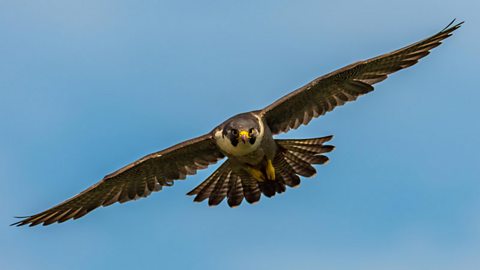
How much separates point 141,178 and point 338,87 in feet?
11.4

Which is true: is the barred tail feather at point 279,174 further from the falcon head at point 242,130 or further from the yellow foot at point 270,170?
the falcon head at point 242,130

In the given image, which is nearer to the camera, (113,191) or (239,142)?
(239,142)

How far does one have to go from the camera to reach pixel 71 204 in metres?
18.8

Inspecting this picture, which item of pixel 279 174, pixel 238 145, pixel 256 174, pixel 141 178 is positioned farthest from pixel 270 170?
pixel 141 178

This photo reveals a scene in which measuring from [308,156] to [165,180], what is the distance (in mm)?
2342

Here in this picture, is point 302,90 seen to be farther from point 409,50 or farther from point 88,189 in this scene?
point 88,189

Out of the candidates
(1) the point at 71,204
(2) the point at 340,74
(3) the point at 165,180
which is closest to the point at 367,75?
(2) the point at 340,74

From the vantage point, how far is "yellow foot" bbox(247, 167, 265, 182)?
18438 mm

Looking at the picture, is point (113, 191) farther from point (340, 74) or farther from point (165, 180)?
point (340, 74)

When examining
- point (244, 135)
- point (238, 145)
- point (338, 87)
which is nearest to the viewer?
point (244, 135)

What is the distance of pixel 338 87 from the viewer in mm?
18312

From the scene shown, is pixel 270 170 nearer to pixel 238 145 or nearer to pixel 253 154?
pixel 253 154

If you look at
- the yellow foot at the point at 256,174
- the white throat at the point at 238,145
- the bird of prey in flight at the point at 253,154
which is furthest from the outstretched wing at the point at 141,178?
the yellow foot at the point at 256,174

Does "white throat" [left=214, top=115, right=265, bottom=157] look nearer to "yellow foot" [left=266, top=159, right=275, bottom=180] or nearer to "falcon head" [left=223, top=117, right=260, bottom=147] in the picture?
"falcon head" [left=223, top=117, right=260, bottom=147]
